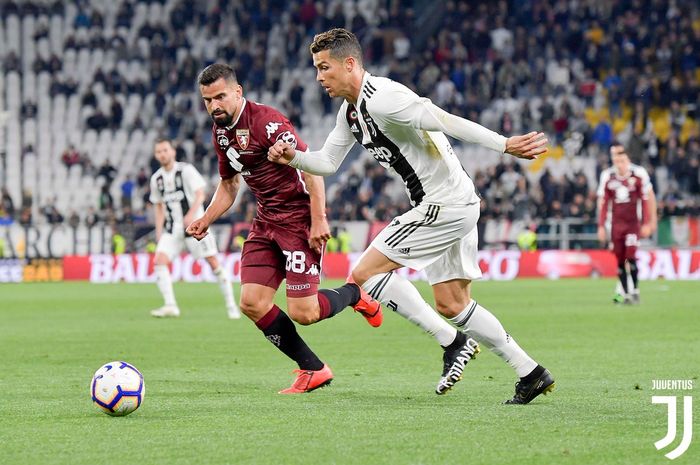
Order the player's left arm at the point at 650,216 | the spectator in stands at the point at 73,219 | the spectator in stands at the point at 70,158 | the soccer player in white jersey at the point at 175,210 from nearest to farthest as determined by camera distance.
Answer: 1. the soccer player in white jersey at the point at 175,210
2. the player's left arm at the point at 650,216
3. the spectator in stands at the point at 73,219
4. the spectator in stands at the point at 70,158

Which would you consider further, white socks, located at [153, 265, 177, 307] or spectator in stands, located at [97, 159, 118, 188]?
spectator in stands, located at [97, 159, 118, 188]

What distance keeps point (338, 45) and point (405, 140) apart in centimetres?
72

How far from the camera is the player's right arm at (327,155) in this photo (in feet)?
25.6

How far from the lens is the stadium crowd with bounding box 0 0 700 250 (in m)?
31.9

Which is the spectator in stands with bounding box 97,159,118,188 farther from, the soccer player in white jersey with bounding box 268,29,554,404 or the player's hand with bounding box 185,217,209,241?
the soccer player in white jersey with bounding box 268,29,554,404

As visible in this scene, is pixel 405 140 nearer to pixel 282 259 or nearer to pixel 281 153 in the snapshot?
pixel 281 153

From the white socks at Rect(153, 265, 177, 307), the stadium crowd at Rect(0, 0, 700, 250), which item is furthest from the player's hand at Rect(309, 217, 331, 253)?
the stadium crowd at Rect(0, 0, 700, 250)

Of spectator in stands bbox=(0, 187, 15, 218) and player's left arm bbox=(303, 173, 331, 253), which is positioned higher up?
player's left arm bbox=(303, 173, 331, 253)

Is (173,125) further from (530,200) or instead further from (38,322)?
(38,322)

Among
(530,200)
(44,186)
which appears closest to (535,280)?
(530,200)

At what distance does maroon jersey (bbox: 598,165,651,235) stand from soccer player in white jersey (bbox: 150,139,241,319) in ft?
19.8

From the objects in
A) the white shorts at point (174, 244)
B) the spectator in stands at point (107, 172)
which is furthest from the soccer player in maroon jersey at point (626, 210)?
the spectator in stands at point (107, 172)

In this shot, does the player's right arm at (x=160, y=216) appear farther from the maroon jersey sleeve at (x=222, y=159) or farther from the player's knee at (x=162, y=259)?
the maroon jersey sleeve at (x=222, y=159)

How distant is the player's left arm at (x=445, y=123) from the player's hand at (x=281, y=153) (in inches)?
23.6
